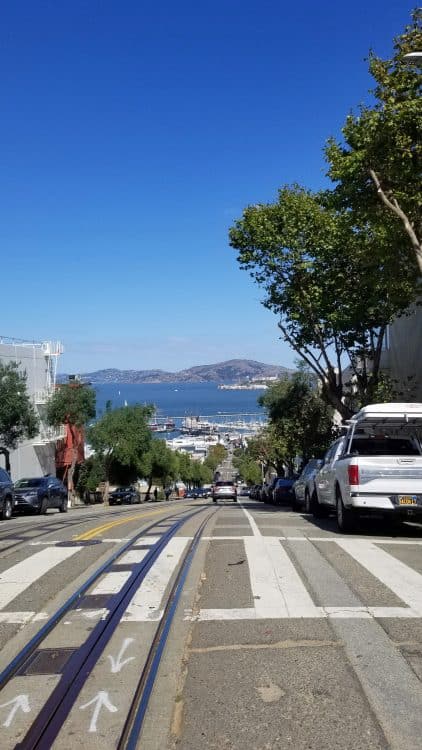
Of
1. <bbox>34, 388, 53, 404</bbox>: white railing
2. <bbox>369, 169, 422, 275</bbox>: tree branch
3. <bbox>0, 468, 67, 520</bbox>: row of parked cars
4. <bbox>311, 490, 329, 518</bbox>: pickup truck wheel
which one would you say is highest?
<bbox>369, 169, 422, 275</bbox>: tree branch

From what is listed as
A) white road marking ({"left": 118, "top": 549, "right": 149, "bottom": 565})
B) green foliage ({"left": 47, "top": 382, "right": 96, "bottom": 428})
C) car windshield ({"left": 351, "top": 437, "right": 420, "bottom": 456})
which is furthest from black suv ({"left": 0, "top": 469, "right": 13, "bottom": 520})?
green foliage ({"left": 47, "top": 382, "right": 96, "bottom": 428})

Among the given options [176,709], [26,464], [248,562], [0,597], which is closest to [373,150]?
[248,562]

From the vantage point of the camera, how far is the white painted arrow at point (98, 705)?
452 centimetres

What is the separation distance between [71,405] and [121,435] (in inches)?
295

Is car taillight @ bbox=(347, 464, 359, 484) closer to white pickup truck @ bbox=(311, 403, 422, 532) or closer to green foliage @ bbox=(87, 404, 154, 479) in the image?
white pickup truck @ bbox=(311, 403, 422, 532)

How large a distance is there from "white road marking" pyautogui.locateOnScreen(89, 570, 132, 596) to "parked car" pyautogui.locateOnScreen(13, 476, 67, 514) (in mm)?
17129

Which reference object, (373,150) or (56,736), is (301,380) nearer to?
(373,150)

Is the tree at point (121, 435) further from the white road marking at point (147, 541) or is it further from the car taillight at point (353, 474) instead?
the car taillight at point (353, 474)

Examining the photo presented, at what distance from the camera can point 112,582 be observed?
857cm

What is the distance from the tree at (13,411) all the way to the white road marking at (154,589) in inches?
922

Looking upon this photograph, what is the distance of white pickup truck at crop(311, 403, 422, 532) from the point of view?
1262 centimetres

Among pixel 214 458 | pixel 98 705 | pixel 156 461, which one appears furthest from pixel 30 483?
pixel 214 458

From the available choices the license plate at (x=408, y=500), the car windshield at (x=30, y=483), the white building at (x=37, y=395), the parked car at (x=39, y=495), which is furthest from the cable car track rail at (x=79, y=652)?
the white building at (x=37, y=395)

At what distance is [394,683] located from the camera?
5.08 metres
